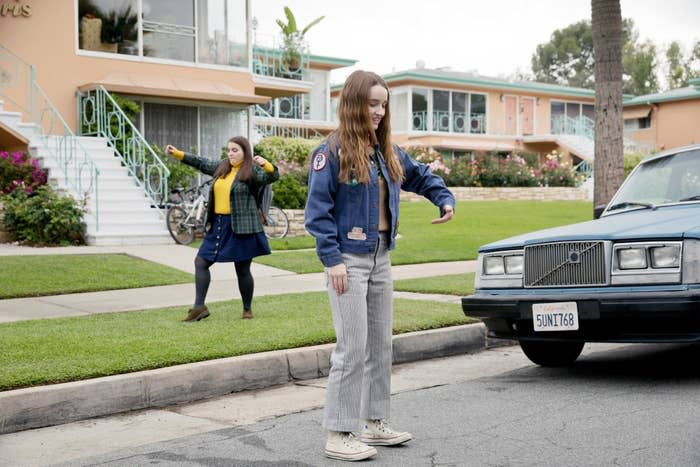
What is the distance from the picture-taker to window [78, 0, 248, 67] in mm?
19859

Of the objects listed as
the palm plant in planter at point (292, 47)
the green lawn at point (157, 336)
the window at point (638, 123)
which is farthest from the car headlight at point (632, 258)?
the window at point (638, 123)

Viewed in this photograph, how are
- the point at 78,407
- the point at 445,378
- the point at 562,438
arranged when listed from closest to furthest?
the point at 562,438 < the point at 78,407 < the point at 445,378

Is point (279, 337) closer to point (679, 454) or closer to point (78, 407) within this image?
point (78, 407)

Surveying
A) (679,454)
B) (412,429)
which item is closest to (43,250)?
(412,429)

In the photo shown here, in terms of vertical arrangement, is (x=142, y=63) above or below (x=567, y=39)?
below

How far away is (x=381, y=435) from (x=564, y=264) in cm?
215

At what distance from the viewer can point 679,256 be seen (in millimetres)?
5918

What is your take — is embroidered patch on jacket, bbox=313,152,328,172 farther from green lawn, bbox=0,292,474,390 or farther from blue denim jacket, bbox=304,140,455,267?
green lawn, bbox=0,292,474,390

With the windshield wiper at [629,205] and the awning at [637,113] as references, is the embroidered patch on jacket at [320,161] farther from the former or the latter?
the awning at [637,113]

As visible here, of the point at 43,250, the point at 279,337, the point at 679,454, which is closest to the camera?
the point at 679,454

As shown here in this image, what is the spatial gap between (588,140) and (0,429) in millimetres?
41121

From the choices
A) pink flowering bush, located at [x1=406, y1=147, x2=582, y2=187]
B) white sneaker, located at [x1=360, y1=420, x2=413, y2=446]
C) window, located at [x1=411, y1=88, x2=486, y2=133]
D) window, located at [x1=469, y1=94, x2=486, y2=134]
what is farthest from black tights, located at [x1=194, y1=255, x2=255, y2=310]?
window, located at [x1=469, y1=94, x2=486, y2=134]

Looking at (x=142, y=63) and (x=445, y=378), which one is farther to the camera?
(x=142, y=63)

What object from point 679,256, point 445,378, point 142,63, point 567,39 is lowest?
point 445,378
